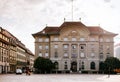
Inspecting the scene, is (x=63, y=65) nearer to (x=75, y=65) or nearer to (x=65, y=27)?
(x=75, y=65)

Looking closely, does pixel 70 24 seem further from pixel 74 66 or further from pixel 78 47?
pixel 74 66

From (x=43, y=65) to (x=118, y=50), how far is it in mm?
95642

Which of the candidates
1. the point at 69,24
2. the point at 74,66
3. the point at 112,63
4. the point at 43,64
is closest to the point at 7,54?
the point at 43,64

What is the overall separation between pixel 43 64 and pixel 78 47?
17.1 m

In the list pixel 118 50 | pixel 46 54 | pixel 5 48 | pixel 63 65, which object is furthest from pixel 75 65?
pixel 118 50

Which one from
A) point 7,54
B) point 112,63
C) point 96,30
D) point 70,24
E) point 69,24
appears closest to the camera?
point 112,63

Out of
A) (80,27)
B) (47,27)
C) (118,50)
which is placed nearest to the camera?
(80,27)

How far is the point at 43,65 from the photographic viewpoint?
100688 mm

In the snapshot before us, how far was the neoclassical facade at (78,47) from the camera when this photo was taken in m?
111

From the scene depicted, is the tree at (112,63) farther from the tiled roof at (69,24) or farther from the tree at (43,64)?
the tree at (43,64)

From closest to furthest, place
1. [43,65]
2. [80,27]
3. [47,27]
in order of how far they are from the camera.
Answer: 1. [43,65]
2. [80,27]
3. [47,27]

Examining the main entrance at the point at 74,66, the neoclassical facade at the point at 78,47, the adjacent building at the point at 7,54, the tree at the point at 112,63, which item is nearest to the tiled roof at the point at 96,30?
the neoclassical facade at the point at 78,47

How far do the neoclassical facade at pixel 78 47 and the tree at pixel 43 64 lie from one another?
862 centimetres

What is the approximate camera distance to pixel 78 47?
11175 cm
